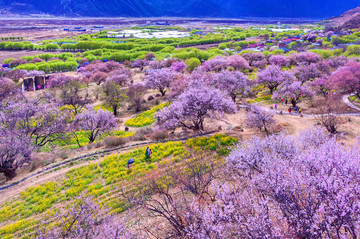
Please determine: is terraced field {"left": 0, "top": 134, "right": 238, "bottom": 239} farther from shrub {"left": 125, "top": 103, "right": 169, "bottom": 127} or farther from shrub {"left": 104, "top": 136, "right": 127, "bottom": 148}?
shrub {"left": 125, "top": 103, "right": 169, "bottom": 127}

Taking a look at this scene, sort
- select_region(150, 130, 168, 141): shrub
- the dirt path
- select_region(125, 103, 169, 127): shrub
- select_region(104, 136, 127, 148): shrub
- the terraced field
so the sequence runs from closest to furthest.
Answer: the terraced field → the dirt path → select_region(104, 136, 127, 148): shrub → select_region(150, 130, 168, 141): shrub → select_region(125, 103, 169, 127): shrub

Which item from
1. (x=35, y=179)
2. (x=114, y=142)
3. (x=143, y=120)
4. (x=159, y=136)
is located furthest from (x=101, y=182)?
(x=143, y=120)

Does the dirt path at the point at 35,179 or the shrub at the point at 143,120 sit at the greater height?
the shrub at the point at 143,120

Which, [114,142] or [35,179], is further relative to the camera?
[114,142]

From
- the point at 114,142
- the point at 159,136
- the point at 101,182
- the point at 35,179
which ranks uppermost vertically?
the point at 159,136

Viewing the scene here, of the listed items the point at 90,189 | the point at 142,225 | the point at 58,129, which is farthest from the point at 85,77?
the point at 142,225

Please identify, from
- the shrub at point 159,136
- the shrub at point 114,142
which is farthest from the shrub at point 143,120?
the shrub at point 114,142

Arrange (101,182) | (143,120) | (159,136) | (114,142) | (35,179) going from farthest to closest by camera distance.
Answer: (143,120) < (159,136) < (114,142) < (35,179) < (101,182)

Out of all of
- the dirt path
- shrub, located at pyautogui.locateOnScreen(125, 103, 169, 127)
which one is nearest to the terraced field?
the dirt path

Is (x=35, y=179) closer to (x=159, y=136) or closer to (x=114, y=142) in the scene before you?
(x=114, y=142)

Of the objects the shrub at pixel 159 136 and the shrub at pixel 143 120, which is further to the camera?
the shrub at pixel 143 120

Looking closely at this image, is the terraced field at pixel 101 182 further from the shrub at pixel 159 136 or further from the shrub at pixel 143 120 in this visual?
the shrub at pixel 143 120
